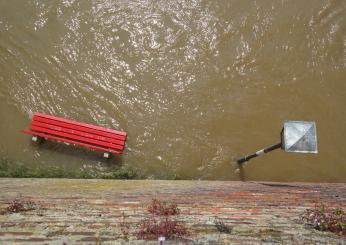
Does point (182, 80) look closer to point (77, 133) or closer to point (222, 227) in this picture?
point (77, 133)

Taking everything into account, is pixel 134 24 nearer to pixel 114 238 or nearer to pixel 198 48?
pixel 198 48

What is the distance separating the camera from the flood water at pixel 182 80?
27.3 feet

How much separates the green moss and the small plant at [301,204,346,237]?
14.2ft

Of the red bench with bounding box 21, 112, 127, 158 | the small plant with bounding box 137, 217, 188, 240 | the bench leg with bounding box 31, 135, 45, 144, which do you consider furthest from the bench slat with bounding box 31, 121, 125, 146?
the small plant with bounding box 137, 217, 188, 240

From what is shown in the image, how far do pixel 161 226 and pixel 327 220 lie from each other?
186 centimetres

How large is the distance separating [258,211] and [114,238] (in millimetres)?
1950

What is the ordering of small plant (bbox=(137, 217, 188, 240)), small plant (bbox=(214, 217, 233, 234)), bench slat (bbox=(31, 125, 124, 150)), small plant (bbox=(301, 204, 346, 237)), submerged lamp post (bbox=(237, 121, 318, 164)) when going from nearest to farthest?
small plant (bbox=(137, 217, 188, 240)), small plant (bbox=(214, 217, 233, 234)), small plant (bbox=(301, 204, 346, 237)), submerged lamp post (bbox=(237, 121, 318, 164)), bench slat (bbox=(31, 125, 124, 150))

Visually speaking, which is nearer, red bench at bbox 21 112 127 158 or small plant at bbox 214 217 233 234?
small plant at bbox 214 217 233 234

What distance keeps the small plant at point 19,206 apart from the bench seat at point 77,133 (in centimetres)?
351

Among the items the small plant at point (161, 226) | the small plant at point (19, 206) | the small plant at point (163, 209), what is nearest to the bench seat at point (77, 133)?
the small plant at point (19, 206)

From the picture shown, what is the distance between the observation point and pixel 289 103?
8734 mm

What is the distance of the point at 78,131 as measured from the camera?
8117 mm

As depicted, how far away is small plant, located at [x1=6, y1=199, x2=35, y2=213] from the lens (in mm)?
4297

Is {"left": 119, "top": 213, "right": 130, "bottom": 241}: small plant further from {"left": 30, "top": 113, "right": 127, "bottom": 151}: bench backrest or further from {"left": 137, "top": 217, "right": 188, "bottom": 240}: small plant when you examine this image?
{"left": 30, "top": 113, "right": 127, "bottom": 151}: bench backrest
